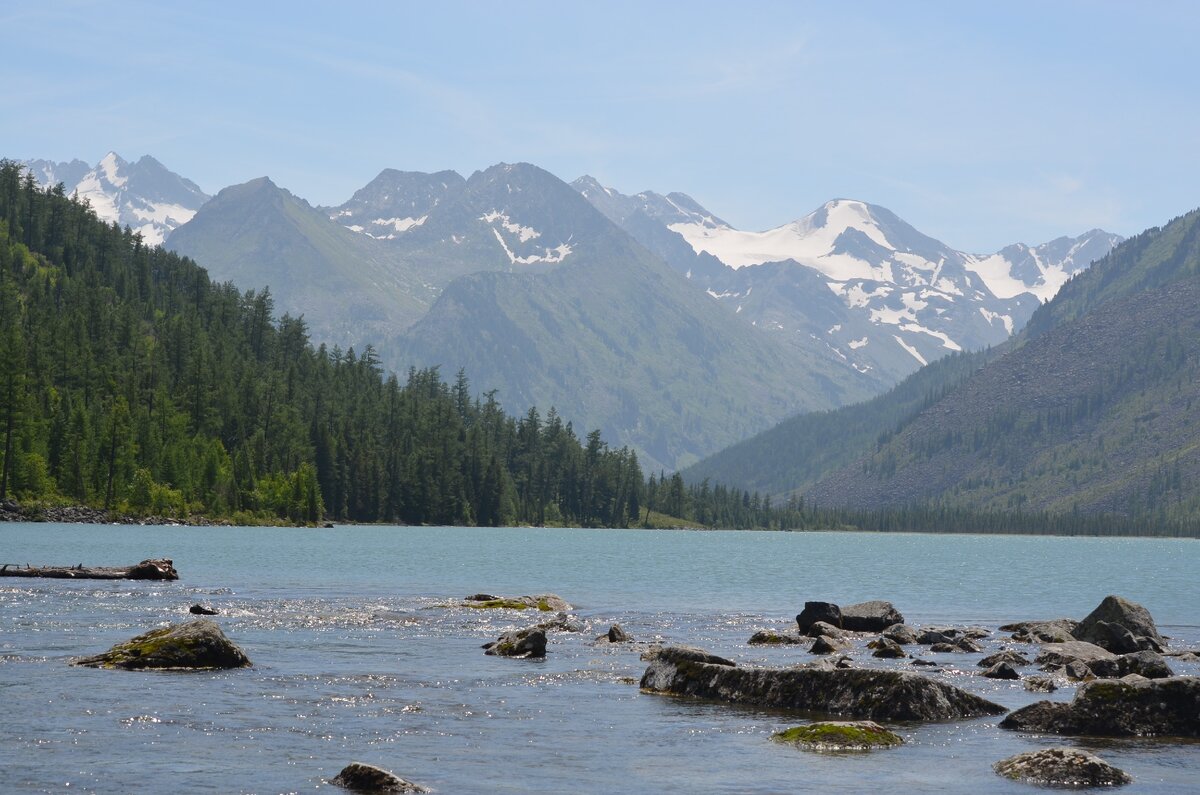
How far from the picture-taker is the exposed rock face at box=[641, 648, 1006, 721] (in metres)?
35.5

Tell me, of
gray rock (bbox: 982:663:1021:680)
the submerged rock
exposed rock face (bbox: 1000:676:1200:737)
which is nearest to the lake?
exposed rock face (bbox: 1000:676:1200:737)

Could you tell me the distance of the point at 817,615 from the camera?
62625 millimetres

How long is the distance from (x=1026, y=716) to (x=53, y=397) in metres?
172

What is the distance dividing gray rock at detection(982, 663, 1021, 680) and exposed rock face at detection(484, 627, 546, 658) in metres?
16.0

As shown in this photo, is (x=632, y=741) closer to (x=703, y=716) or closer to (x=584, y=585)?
(x=703, y=716)

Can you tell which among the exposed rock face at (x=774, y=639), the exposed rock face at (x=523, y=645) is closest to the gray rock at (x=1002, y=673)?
Answer: the exposed rock face at (x=774, y=639)

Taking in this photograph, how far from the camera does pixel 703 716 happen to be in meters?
35.3

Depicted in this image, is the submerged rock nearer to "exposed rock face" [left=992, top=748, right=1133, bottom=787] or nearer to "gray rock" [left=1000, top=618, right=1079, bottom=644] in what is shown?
"gray rock" [left=1000, top=618, right=1079, bottom=644]

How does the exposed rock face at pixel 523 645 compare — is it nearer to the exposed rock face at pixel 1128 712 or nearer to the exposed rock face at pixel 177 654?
the exposed rock face at pixel 177 654

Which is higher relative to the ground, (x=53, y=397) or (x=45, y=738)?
(x=53, y=397)

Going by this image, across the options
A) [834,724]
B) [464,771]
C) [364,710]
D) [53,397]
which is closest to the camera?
[464,771]

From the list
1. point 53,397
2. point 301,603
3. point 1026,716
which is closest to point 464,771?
point 1026,716

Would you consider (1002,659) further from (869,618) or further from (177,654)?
(177,654)

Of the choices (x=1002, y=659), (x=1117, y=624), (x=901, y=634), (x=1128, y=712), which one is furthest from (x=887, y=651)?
(x=1128, y=712)
